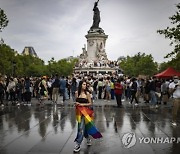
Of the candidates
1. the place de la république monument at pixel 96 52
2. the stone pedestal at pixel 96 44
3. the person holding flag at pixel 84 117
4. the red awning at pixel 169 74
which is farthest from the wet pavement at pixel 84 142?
the stone pedestal at pixel 96 44

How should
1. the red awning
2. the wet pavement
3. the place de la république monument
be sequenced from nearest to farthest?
the wet pavement < the red awning < the place de la république monument

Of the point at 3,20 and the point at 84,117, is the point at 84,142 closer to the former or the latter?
the point at 84,117

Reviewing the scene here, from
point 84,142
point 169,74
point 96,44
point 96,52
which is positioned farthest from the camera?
point 96,52

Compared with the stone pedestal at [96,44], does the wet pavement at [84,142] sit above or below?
below

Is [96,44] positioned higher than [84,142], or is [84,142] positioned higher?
[96,44]

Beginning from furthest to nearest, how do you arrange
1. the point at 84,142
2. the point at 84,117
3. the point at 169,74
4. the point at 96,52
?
the point at 96,52 < the point at 169,74 < the point at 84,142 < the point at 84,117

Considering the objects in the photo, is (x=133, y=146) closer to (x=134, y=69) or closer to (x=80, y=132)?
(x=80, y=132)

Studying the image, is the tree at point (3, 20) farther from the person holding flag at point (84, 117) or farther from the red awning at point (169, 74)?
the person holding flag at point (84, 117)

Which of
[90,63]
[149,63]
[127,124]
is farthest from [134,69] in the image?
[127,124]

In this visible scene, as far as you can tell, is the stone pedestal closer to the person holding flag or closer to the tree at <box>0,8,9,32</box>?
the tree at <box>0,8,9,32</box>

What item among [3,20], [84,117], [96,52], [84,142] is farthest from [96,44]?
[84,117]

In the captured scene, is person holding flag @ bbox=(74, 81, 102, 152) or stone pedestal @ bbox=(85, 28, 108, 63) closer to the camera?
person holding flag @ bbox=(74, 81, 102, 152)

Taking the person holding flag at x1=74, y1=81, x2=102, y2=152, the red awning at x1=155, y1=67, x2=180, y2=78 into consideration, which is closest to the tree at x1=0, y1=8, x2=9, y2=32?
the red awning at x1=155, y1=67, x2=180, y2=78

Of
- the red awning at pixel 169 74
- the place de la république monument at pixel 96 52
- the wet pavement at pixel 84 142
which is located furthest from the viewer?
the place de la république monument at pixel 96 52
